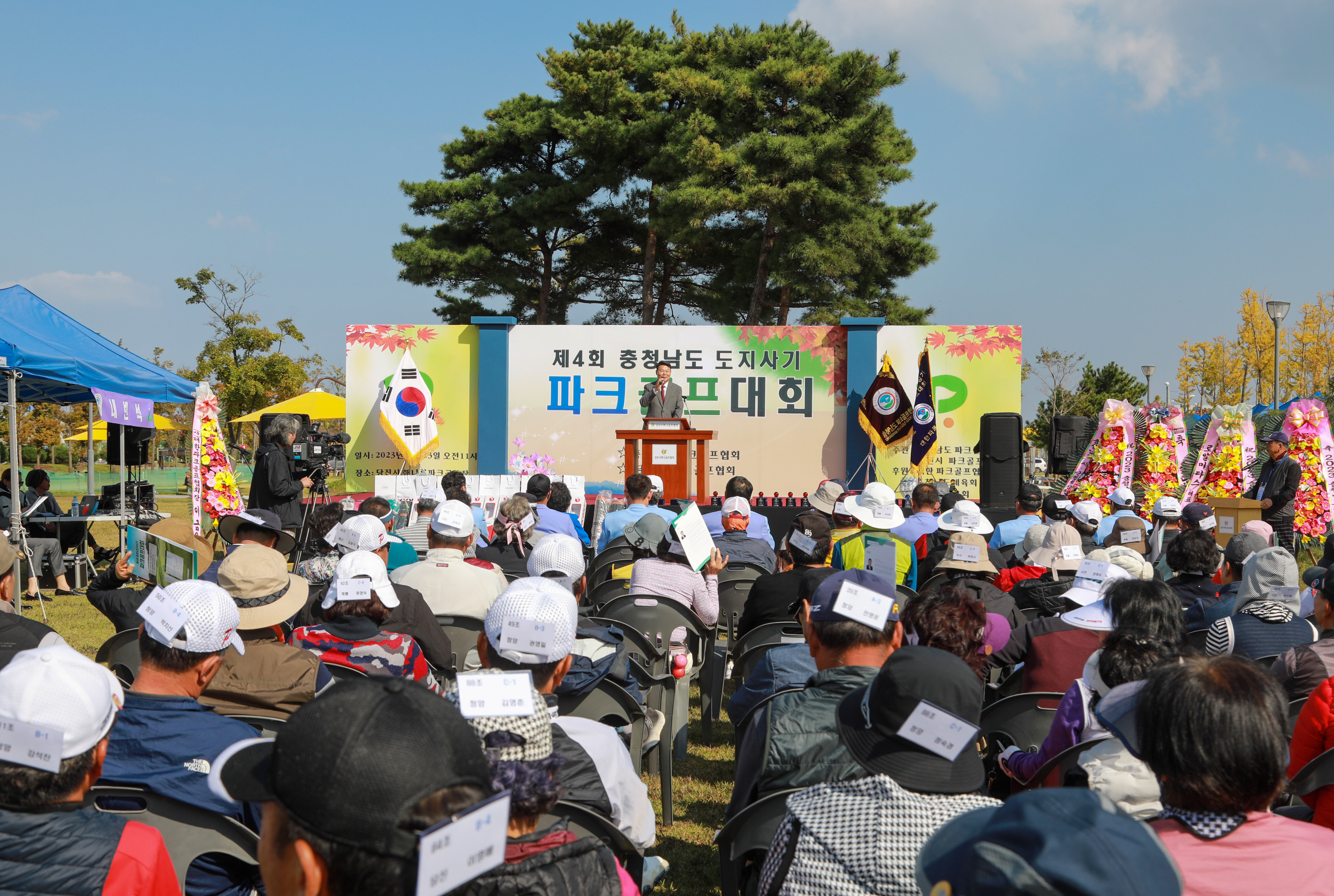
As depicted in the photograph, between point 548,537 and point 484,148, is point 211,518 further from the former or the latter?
point 484,148

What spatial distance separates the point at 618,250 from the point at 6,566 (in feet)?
60.4

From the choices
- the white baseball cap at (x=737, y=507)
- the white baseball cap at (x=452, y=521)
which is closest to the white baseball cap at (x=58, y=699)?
→ the white baseball cap at (x=452, y=521)

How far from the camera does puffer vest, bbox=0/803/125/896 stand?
1476 millimetres

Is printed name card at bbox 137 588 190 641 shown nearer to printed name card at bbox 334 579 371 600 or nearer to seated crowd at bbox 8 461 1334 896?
seated crowd at bbox 8 461 1334 896

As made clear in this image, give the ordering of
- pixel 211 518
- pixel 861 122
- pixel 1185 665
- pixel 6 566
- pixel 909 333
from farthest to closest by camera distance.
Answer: pixel 861 122, pixel 909 333, pixel 211 518, pixel 6 566, pixel 1185 665

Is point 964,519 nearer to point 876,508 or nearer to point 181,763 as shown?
point 876,508

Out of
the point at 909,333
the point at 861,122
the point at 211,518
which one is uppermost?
the point at 861,122

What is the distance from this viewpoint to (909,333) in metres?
12.8

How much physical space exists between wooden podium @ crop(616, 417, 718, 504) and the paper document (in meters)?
6.32

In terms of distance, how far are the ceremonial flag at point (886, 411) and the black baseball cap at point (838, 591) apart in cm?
1048

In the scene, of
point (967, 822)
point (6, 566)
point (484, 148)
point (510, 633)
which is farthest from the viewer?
point (484, 148)

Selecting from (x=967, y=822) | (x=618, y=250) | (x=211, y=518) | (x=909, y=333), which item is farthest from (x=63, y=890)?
(x=618, y=250)

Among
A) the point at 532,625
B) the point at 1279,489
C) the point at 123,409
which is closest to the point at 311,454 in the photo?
the point at 123,409

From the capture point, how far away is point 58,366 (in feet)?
25.7
